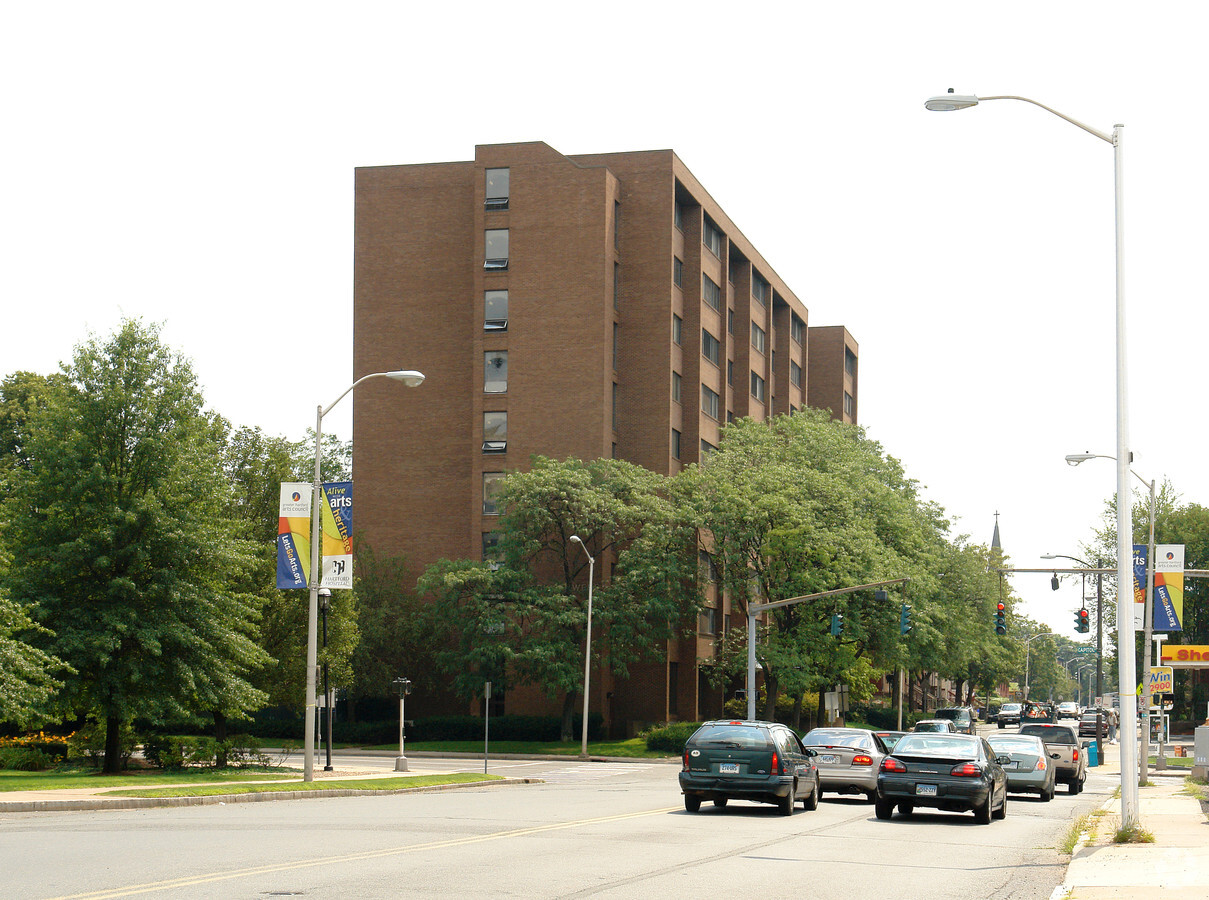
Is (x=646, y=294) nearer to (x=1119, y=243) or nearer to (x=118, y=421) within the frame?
(x=118, y=421)

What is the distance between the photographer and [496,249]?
208ft

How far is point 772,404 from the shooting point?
84.6 metres

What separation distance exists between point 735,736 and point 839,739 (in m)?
6.50

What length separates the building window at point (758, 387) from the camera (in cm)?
7919

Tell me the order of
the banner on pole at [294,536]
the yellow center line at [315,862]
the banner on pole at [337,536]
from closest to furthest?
the yellow center line at [315,862], the banner on pole at [294,536], the banner on pole at [337,536]

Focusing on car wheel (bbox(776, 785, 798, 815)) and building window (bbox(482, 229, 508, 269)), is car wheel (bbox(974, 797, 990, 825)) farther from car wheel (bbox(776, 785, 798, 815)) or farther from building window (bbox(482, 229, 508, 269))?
building window (bbox(482, 229, 508, 269))

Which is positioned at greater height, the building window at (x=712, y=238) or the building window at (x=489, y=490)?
the building window at (x=712, y=238)

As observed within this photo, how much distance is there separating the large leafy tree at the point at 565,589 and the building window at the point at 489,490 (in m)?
3.69

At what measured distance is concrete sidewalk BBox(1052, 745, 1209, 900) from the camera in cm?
1220

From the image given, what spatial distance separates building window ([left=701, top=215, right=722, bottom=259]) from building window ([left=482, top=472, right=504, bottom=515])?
17.7 metres

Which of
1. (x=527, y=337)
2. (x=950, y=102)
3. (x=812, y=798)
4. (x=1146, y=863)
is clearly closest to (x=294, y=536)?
(x=812, y=798)

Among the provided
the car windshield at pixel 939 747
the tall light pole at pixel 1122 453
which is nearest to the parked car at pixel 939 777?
the car windshield at pixel 939 747

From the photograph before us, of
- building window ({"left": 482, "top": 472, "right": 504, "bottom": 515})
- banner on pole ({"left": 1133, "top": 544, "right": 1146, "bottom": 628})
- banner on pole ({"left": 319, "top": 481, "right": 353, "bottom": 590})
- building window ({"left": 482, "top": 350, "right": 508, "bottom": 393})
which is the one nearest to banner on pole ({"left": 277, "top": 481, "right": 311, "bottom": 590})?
banner on pole ({"left": 319, "top": 481, "right": 353, "bottom": 590})

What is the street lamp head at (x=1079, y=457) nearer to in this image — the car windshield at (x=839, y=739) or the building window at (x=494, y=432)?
the car windshield at (x=839, y=739)
